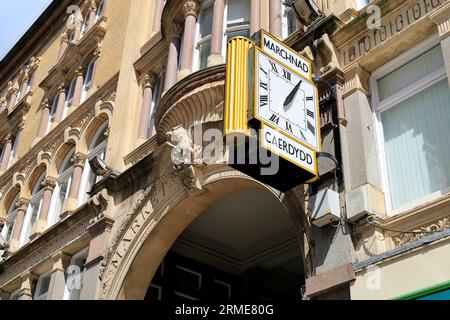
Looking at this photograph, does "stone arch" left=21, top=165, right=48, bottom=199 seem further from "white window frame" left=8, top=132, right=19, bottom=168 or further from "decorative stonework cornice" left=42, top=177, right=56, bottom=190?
"white window frame" left=8, top=132, right=19, bottom=168

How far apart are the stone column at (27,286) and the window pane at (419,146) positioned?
10.6 m

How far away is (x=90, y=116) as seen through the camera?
18312mm

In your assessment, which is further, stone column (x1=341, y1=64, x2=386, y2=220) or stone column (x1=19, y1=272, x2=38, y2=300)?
stone column (x1=19, y1=272, x2=38, y2=300)

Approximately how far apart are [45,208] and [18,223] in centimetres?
178

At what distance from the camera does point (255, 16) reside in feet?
42.7

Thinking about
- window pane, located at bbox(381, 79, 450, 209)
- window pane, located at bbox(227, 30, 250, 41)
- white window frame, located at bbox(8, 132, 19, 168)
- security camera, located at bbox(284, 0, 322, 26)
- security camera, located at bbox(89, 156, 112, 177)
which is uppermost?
white window frame, located at bbox(8, 132, 19, 168)

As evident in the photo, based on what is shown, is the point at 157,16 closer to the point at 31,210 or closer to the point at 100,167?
the point at 100,167

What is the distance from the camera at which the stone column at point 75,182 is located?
653 inches

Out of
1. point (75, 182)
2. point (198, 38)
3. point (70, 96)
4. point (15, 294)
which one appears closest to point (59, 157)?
point (75, 182)

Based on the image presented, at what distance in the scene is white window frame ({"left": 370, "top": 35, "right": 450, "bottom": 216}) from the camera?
8805 mm

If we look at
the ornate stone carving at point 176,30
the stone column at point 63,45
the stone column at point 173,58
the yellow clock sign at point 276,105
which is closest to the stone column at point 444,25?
the yellow clock sign at point 276,105

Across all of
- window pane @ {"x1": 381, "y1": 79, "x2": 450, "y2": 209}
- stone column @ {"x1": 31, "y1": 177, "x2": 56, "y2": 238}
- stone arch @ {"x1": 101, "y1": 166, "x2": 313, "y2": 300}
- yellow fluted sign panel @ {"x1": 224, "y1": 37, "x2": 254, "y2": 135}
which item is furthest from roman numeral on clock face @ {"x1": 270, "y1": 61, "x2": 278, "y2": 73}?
stone column @ {"x1": 31, "y1": 177, "x2": 56, "y2": 238}

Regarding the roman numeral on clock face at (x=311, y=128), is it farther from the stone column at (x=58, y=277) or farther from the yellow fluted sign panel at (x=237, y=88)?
the stone column at (x=58, y=277)

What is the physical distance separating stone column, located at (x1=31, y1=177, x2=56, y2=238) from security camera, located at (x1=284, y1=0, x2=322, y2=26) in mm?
9861
